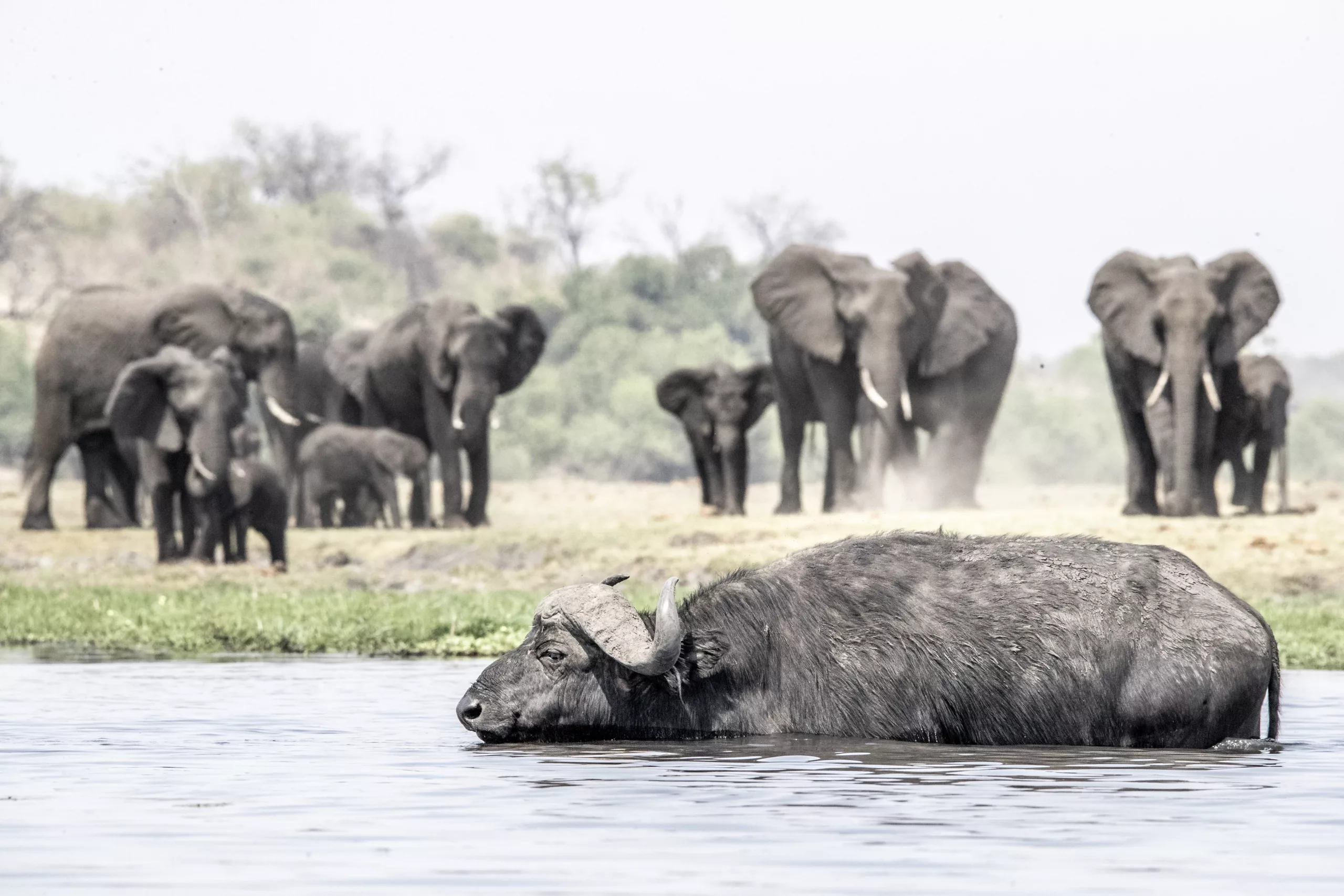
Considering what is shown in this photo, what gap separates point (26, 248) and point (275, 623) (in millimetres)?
65749

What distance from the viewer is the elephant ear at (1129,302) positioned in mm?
30391

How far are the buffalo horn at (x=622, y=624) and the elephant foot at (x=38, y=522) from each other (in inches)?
858

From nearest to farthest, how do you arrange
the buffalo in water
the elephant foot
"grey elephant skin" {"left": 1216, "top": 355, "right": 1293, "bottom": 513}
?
the buffalo in water, "grey elephant skin" {"left": 1216, "top": 355, "right": 1293, "bottom": 513}, the elephant foot

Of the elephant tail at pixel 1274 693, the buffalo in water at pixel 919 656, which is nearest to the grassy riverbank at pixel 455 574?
the elephant tail at pixel 1274 693

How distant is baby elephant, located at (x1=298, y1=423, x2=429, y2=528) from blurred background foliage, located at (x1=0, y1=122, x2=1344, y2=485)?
74.4 feet

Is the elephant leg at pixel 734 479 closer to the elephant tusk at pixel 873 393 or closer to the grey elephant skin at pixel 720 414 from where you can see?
the grey elephant skin at pixel 720 414

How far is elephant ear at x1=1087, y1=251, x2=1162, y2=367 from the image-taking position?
3039cm

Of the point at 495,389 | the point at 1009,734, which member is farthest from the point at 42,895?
the point at 495,389

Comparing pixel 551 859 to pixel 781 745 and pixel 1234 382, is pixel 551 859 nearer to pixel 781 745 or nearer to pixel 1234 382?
pixel 781 745

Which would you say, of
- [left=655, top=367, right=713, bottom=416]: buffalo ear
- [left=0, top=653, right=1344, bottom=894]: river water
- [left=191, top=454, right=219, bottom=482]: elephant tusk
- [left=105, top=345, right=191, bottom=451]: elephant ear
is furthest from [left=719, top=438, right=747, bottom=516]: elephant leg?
[left=0, top=653, right=1344, bottom=894]: river water

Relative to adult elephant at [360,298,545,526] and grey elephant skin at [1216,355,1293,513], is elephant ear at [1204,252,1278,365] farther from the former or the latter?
adult elephant at [360,298,545,526]

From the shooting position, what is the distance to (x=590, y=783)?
939cm

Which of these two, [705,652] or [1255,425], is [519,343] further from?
[705,652]

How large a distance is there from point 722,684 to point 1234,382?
21.4 meters
